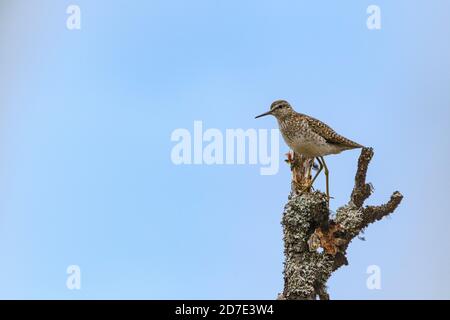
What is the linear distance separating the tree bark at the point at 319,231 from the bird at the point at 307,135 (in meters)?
0.60

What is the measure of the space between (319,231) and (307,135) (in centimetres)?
146

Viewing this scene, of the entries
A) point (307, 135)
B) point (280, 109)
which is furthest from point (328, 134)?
point (280, 109)

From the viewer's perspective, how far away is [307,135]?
12.4 metres

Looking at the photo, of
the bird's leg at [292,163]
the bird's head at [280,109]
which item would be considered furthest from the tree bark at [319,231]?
the bird's head at [280,109]

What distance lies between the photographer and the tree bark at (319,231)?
37.2 feet

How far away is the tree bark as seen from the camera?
11336 millimetres

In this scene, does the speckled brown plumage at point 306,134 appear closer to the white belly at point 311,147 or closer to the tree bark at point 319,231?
the white belly at point 311,147

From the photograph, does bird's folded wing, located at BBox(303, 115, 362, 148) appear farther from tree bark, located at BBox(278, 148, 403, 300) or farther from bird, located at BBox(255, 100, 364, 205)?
tree bark, located at BBox(278, 148, 403, 300)

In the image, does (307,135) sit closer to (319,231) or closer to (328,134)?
(328,134)
